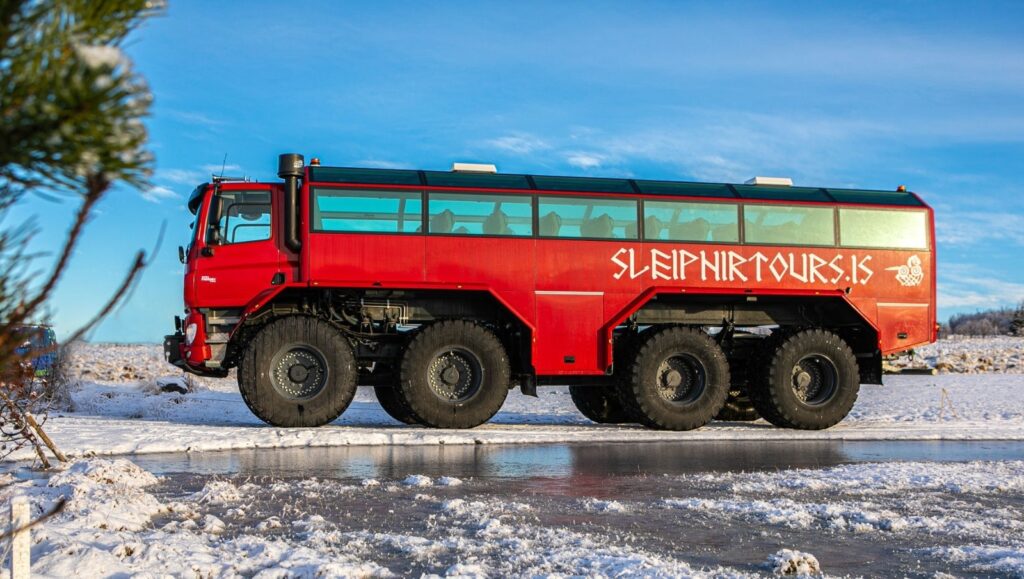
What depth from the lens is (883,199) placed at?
16406mm

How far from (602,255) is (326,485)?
762cm

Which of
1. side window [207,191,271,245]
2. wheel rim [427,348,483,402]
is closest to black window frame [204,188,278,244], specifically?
side window [207,191,271,245]

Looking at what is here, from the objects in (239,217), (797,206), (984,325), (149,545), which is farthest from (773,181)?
(984,325)

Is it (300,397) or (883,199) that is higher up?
(883,199)

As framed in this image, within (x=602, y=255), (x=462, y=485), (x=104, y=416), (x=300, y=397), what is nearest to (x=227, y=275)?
(x=300, y=397)

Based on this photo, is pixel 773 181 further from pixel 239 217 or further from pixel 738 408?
pixel 239 217

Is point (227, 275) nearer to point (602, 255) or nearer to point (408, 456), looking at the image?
point (408, 456)

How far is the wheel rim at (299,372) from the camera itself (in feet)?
46.3

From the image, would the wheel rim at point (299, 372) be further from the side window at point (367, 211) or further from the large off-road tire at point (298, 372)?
the side window at point (367, 211)

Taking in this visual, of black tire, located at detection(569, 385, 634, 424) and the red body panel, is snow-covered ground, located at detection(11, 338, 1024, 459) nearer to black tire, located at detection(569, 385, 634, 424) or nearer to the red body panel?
black tire, located at detection(569, 385, 634, 424)

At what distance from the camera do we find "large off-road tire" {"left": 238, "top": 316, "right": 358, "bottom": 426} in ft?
45.9

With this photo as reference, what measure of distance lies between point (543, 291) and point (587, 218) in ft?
4.44

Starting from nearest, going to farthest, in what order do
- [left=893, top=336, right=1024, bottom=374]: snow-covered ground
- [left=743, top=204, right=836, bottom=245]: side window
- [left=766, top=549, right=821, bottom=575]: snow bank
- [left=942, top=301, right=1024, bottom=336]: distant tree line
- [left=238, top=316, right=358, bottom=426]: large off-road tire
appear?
1. [left=766, top=549, right=821, bottom=575]: snow bank
2. [left=238, top=316, right=358, bottom=426]: large off-road tire
3. [left=743, top=204, right=836, bottom=245]: side window
4. [left=893, top=336, right=1024, bottom=374]: snow-covered ground
5. [left=942, top=301, right=1024, bottom=336]: distant tree line

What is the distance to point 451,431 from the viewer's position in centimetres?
1403
